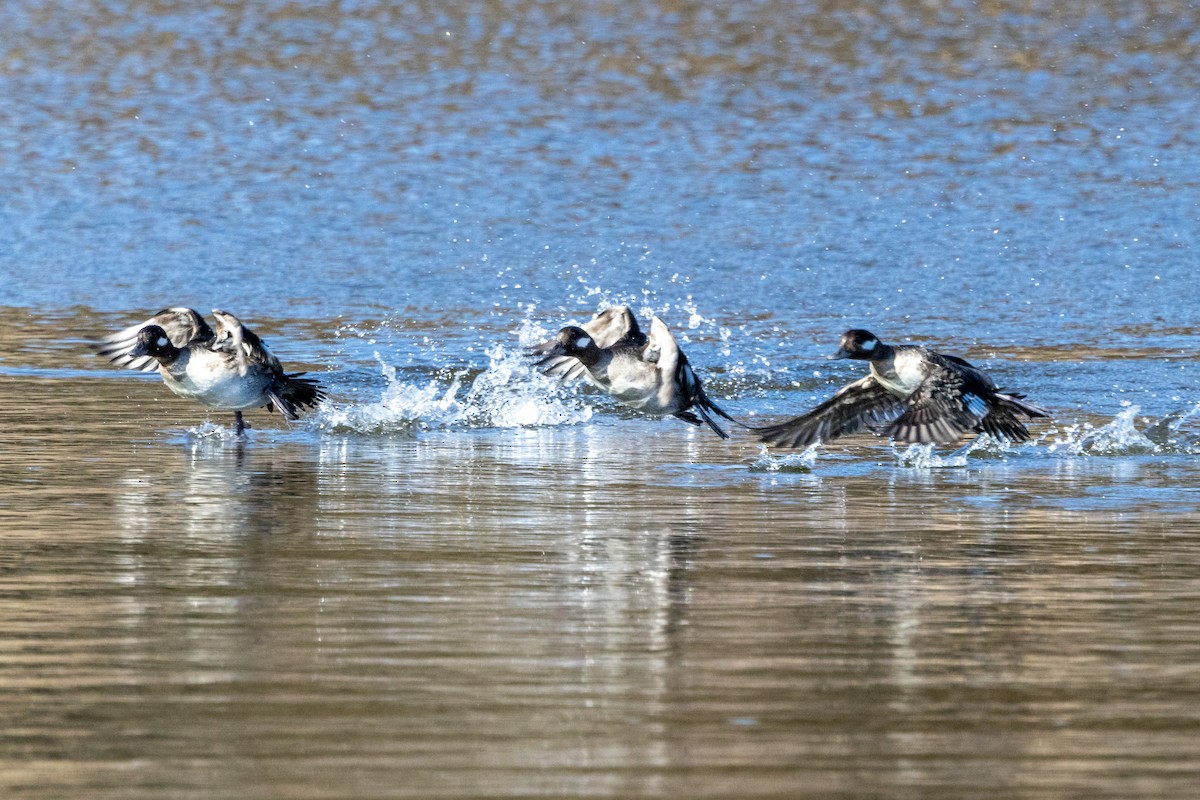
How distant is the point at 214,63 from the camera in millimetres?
24938

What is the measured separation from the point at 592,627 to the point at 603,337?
4.89 meters

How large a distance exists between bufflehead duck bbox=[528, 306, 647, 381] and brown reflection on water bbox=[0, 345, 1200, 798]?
2.29 feet

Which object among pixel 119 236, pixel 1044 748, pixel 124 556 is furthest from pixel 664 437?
pixel 119 236

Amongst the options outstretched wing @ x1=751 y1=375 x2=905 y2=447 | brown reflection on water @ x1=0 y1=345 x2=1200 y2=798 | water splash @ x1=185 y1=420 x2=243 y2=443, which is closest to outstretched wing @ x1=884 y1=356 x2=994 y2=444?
brown reflection on water @ x1=0 y1=345 x2=1200 y2=798

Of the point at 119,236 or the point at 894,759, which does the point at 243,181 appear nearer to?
the point at 119,236

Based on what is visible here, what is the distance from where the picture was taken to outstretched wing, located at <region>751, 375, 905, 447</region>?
34.8ft

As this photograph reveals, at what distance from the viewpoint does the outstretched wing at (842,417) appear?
10609 millimetres

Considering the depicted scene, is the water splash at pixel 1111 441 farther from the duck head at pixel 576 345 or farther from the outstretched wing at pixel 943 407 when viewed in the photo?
the duck head at pixel 576 345

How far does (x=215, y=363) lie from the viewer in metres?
11.8

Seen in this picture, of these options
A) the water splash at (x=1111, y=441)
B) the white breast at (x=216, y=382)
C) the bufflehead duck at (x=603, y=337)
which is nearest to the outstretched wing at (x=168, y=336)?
the white breast at (x=216, y=382)

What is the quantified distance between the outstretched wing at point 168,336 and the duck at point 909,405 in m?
3.44

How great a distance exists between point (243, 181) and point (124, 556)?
13.2 m

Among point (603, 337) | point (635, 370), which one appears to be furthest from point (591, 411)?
point (635, 370)

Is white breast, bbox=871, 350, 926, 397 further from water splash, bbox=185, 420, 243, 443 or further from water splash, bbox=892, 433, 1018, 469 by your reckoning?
water splash, bbox=185, 420, 243, 443
